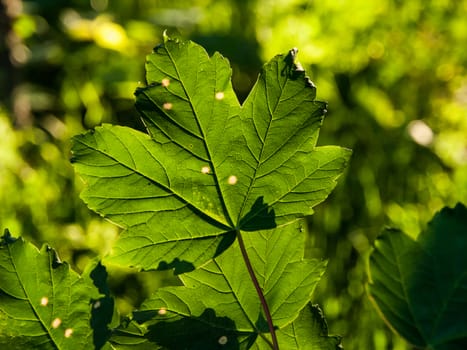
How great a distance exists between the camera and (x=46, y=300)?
1.26ft

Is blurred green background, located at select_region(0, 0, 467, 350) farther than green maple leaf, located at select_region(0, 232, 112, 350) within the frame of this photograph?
Yes

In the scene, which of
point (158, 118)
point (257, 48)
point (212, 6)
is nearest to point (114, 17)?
point (212, 6)

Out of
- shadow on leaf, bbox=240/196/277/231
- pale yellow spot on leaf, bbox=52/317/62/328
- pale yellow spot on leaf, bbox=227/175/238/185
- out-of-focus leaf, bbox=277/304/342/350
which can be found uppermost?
pale yellow spot on leaf, bbox=227/175/238/185

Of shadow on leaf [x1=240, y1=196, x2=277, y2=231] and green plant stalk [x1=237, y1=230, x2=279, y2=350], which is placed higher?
shadow on leaf [x1=240, y1=196, x2=277, y2=231]

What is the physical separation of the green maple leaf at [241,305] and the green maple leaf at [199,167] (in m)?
0.01

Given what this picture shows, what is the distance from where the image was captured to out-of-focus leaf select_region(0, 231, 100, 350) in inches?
15.1

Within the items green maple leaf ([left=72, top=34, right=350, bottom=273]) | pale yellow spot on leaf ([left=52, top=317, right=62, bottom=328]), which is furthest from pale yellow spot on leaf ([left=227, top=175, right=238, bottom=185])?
pale yellow spot on leaf ([left=52, top=317, right=62, bottom=328])

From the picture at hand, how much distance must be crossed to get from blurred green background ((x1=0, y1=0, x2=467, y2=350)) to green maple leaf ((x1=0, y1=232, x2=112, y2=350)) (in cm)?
80

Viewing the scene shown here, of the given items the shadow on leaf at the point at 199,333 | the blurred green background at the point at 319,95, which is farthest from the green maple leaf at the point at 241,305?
the blurred green background at the point at 319,95

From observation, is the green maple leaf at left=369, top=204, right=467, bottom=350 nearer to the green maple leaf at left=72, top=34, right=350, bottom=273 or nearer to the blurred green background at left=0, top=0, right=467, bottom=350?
the green maple leaf at left=72, top=34, right=350, bottom=273

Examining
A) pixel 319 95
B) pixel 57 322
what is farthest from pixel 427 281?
pixel 319 95

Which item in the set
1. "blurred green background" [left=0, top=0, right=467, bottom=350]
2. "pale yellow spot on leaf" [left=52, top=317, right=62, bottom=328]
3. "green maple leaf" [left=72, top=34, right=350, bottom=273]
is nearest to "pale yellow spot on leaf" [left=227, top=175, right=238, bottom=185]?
"green maple leaf" [left=72, top=34, right=350, bottom=273]

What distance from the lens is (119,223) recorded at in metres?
0.39

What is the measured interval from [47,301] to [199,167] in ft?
0.36
